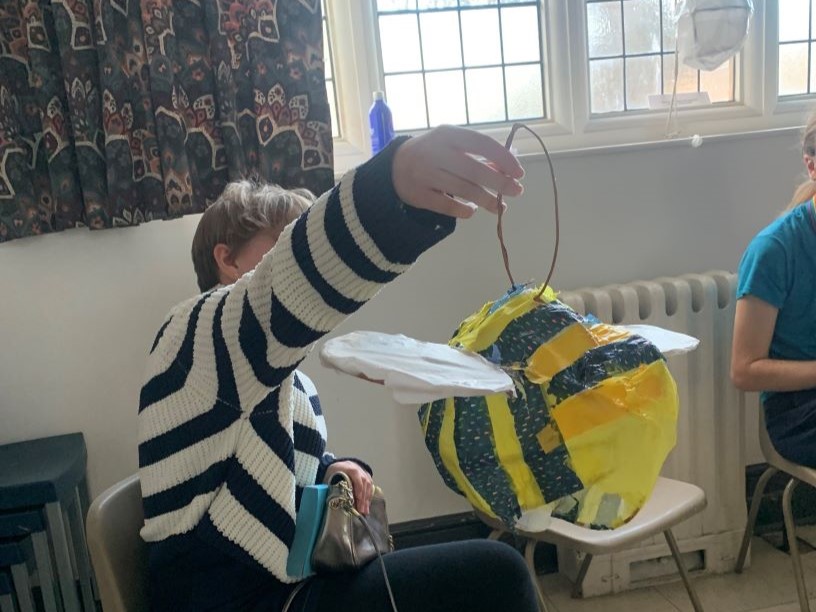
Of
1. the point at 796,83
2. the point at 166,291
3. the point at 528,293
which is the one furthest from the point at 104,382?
the point at 796,83

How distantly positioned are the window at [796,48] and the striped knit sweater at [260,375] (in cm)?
206

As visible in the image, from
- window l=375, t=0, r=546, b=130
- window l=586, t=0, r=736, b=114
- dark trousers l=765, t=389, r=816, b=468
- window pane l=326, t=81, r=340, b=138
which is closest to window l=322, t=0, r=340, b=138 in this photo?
window pane l=326, t=81, r=340, b=138

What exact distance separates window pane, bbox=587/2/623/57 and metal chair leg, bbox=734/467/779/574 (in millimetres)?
Result: 1303

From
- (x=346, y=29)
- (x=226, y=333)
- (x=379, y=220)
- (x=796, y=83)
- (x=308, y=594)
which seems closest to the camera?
(x=379, y=220)

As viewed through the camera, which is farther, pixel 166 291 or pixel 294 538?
pixel 166 291

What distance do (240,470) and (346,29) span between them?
1.45 meters

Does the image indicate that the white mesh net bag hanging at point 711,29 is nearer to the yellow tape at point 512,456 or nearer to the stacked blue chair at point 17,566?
the yellow tape at point 512,456

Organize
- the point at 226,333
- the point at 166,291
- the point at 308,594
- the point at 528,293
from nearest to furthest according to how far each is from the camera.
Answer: the point at 226,333 < the point at 308,594 < the point at 528,293 < the point at 166,291

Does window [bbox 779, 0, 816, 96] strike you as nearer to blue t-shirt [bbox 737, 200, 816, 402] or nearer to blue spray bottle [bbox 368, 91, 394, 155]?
blue t-shirt [bbox 737, 200, 816, 402]

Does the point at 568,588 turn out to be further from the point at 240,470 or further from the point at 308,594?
the point at 240,470

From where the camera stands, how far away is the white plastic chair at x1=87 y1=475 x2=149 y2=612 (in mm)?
1005

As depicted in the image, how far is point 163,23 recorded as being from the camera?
1636mm

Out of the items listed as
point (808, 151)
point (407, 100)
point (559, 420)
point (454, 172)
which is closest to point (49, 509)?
point (559, 420)

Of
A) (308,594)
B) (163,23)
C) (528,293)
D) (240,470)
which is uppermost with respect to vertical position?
(163,23)
